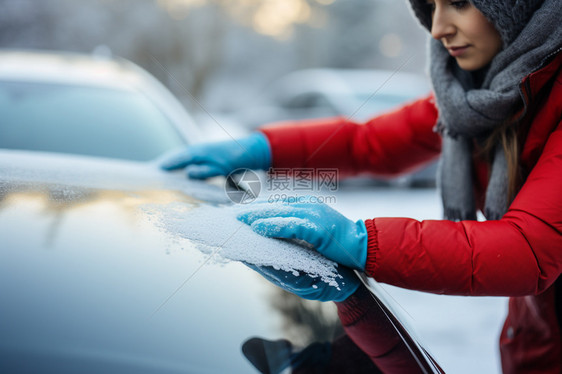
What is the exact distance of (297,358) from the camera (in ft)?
2.90

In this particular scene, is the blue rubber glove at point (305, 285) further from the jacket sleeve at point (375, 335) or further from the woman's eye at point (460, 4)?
the woman's eye at point (460, 4)

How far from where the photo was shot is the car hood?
0.75 metres

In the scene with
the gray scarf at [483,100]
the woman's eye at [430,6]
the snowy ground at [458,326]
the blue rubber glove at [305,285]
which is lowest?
the snowy ground at [458,326]

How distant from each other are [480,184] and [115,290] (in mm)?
1353

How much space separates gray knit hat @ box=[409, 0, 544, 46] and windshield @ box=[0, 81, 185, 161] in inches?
62.4

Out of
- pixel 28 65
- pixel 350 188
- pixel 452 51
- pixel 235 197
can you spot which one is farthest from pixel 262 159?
pixel 350 188

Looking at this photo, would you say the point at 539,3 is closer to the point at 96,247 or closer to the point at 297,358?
the point at 297,358

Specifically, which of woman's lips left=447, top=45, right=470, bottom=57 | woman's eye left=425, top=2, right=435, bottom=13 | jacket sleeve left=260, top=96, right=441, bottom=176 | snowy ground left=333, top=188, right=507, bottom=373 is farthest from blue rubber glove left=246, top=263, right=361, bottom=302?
snowy ground left=333, top=188, right=507, bottom=373

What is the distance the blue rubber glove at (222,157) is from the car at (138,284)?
380mm

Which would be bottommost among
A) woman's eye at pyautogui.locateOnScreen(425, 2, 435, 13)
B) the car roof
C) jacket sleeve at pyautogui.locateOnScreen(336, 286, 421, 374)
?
jacket sleeve at pyautogui.locateOnScreen(336, 286, 421, 374)

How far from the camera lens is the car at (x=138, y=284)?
758 mm

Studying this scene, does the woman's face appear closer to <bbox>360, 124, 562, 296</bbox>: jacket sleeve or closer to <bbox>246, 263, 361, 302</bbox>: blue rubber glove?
<bbox>360, 124, 562, 296</bbox>: jacket sleeve

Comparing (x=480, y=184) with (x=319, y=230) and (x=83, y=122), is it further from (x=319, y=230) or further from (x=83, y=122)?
(x=83, y=122)

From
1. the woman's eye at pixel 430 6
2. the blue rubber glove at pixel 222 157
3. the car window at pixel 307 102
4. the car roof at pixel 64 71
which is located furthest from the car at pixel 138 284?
the car window at pixel 307 102
